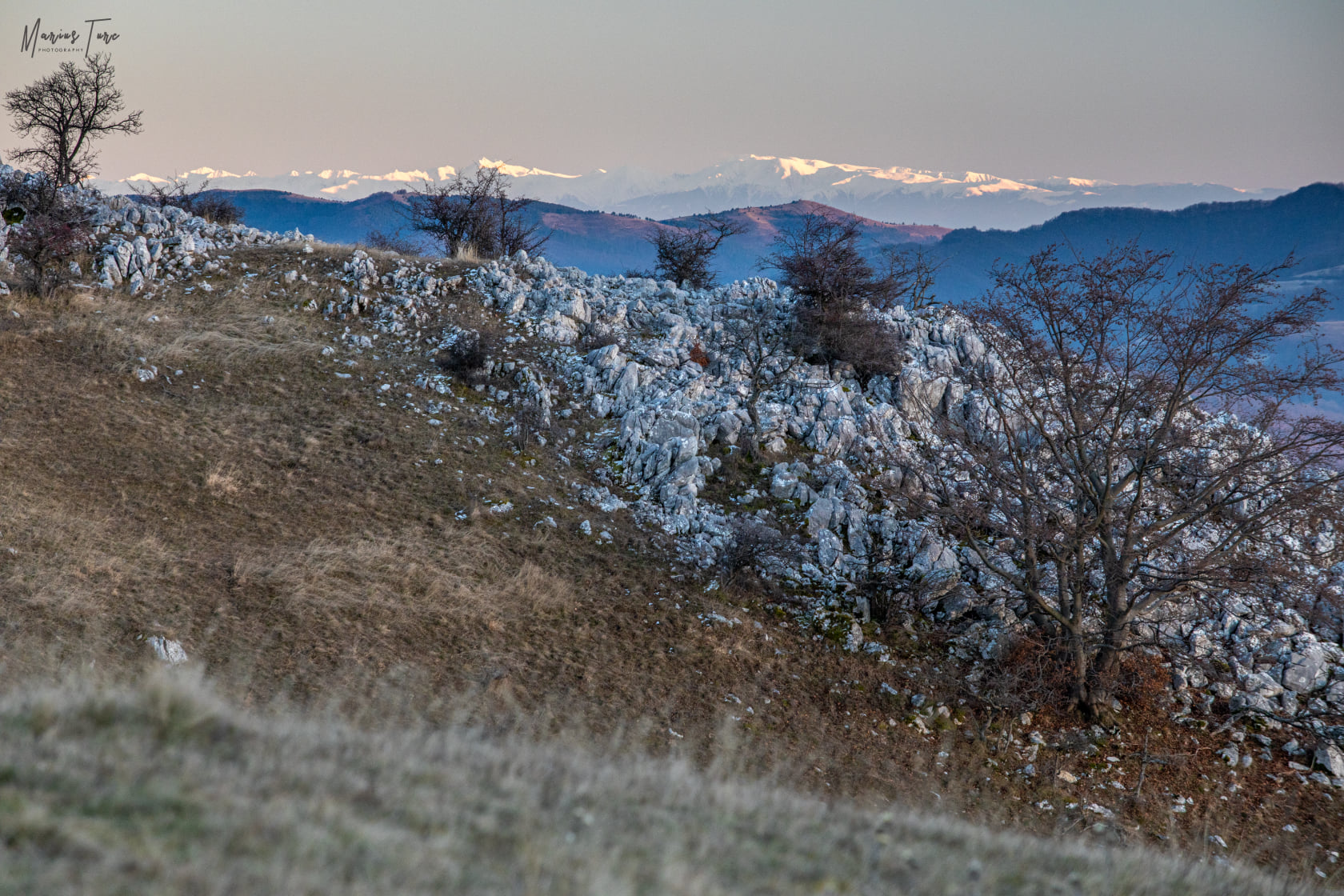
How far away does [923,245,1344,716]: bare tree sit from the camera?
982 centimetres

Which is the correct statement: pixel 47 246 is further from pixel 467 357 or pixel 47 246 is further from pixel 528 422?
pixel 528 422

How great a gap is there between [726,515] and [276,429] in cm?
1128

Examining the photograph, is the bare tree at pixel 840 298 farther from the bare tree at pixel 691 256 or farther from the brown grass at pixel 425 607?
the brown grass at pixel 425 607

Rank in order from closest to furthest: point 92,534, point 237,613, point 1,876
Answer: point 1,876 < point 237,613 < point 92,534

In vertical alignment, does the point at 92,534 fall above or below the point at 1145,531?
below

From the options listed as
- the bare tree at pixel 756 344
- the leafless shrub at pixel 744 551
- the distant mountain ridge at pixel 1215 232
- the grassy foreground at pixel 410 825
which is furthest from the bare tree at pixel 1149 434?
the distant mountain ridge at pixel 1215 232

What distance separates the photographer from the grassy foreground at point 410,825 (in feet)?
8.37

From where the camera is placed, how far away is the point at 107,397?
1546 centimetres

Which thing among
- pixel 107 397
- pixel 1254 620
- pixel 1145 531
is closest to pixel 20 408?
pixel 107 397

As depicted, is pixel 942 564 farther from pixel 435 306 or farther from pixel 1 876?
pixel 435 306

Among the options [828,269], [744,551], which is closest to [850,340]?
[828,269]

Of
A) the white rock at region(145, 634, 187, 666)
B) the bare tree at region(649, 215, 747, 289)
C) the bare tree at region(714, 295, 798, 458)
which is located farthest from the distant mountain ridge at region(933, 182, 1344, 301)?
the white rock at region(145, 634, 187, 666)

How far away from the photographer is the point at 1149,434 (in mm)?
11242

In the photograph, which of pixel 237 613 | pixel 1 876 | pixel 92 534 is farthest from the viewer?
pixel 92 534
